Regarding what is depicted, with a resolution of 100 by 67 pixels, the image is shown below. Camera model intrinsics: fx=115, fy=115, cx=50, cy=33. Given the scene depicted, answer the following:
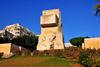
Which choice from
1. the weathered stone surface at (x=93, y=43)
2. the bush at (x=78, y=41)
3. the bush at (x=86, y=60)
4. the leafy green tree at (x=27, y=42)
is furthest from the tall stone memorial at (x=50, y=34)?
the bush at (x=78, y=41)

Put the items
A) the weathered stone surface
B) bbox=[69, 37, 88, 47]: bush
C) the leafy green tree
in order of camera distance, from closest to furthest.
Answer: the weathered stone surface, the leafy green tree, bbox=[69, 37, 88, 47]: bush

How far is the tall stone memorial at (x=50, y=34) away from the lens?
1259cm

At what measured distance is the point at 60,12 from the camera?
1476 cm

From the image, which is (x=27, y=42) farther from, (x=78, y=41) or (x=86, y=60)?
(x=86, y=60)

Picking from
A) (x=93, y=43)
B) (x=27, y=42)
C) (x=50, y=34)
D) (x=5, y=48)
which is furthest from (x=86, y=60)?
(x=27, y=42)

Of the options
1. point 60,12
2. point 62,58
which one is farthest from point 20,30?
point 62,58

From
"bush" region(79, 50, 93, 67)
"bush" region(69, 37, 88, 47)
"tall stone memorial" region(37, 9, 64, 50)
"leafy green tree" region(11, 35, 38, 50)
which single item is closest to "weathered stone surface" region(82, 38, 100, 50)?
"tall stone memorial" region(37, 9, 64, 50)

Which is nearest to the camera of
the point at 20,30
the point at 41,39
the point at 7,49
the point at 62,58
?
the point at 62,58

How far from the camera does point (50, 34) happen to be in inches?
509

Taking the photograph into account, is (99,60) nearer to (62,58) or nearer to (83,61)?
(83,61)

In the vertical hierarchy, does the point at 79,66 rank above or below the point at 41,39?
below

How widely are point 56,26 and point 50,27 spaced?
0.73 m

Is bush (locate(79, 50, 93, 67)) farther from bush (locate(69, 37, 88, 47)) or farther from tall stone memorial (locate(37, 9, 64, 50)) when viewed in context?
bush (locate(69, 37, 88, 47))

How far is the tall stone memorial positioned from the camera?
1259 cm
